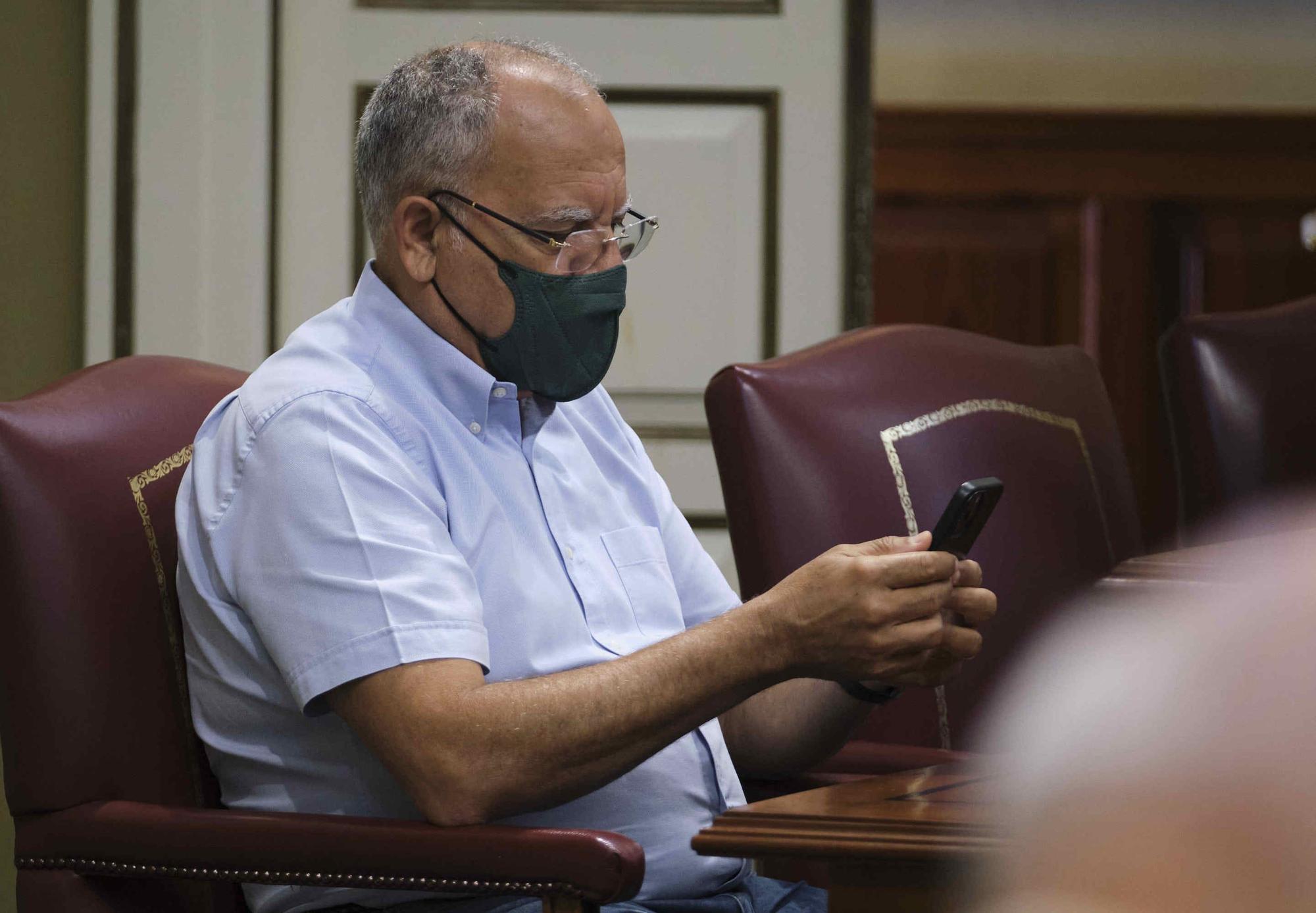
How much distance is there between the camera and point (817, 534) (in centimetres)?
161

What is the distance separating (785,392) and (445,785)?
0.69 meters

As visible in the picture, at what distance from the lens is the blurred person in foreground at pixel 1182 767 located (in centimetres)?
26

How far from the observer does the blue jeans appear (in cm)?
120

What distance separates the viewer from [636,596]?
4.71 ft

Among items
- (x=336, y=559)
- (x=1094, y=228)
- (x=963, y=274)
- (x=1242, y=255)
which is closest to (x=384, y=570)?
(x=336, y=559)

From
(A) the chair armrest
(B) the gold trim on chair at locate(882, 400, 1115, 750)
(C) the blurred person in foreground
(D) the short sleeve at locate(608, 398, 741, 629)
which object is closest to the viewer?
(C) the blurred person in foreground

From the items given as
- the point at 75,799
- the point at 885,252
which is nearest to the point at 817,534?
the point at 75,799

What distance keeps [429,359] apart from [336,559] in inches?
10.2

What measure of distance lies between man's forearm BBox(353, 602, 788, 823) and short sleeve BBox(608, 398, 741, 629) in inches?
14.9

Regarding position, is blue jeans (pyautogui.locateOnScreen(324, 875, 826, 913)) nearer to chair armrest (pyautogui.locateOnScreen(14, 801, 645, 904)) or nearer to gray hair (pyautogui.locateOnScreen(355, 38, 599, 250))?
chair armrest (pyautogui.locateOnScreen(14, 801, 645, 904))

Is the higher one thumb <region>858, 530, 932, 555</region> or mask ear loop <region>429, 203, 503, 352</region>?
mask ear loop <region>429, 203, 503, 352</region>

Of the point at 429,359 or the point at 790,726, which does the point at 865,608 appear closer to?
the point at 790,726

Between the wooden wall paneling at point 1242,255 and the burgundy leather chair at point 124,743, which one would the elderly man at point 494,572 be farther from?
the wooden wall paneling at point 1242,255

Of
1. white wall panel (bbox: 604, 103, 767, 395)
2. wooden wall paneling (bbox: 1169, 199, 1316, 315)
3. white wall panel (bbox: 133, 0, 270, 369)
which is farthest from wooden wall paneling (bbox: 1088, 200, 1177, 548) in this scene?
white wall panel (bbox: 133, 0, 270, 369)
